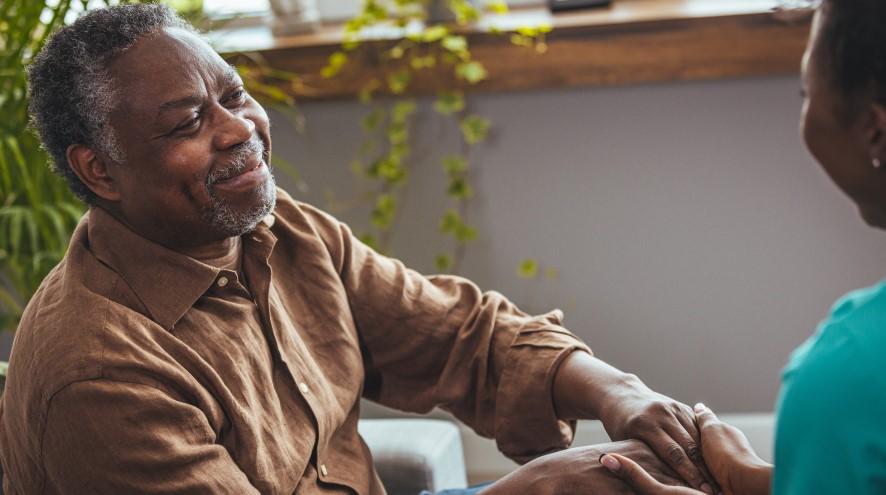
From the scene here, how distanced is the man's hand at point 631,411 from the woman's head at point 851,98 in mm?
553

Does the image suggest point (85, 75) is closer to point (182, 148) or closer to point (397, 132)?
point (182, 148)

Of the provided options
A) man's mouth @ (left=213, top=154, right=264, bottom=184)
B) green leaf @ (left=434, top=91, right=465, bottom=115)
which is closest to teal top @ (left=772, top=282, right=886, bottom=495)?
man's mouth @ (left=213, top=154, right=264, bottom=184)

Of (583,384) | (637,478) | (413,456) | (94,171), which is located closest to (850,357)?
(637,478)

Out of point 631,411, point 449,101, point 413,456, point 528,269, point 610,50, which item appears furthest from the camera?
point 528,269

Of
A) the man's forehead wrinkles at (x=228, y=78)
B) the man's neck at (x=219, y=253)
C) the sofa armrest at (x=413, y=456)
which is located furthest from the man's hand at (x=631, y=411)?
the man's forehead wrinkles at (x=228, y=78)

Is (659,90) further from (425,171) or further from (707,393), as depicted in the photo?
(707,393)

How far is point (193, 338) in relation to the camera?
141 centimetres

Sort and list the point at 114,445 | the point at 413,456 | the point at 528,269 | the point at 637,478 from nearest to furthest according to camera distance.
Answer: the point at 114,445 < the point at 637,478 < the point at 413,456 < the point at 528,269

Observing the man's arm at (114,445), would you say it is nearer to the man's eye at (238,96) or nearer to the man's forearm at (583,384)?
the man's eye at (238,96)

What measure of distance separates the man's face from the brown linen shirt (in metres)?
0.04

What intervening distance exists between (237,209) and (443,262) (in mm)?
1310

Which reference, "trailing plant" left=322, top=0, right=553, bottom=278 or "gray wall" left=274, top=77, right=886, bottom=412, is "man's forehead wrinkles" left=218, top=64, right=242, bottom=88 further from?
"gray wall" left=274, top=77, right=886, bottom=412

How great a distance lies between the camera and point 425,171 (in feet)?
8.93

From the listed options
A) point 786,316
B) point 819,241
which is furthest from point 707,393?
point 819,241
